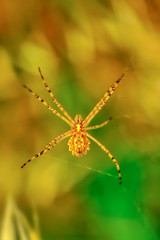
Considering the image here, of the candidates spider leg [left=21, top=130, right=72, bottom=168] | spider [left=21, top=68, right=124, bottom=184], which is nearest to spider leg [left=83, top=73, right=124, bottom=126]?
spider [left=21, top=68, right=124, bottom=184]

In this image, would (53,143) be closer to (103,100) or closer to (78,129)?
(78,129)

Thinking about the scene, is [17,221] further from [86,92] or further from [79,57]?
A: [79,57]

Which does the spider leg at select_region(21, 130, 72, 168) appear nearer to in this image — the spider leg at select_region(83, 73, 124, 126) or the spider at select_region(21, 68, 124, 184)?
the spider at select_region(21, 68, 124, 184)

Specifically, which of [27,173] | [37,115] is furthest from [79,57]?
[27,173]

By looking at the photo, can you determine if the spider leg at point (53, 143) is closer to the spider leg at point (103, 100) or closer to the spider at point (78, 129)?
the spider at point (78, 129)

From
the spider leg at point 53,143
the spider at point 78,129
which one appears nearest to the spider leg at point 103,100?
the spider at point 78,129

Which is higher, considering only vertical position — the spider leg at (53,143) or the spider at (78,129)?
the spider at (78,129)
